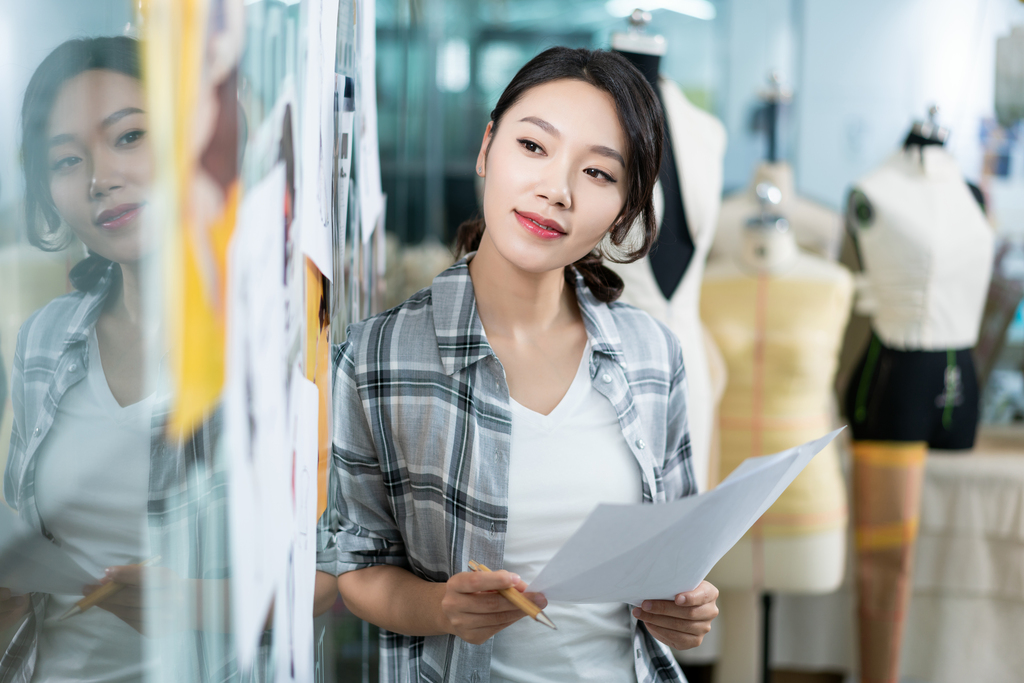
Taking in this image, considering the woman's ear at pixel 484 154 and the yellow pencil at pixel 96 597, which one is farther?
the woman's ear at pixel 484 154

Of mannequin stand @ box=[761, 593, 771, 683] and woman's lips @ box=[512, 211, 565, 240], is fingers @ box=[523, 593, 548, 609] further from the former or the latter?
mannequin stand @ box=[761, 593, 771, 683]

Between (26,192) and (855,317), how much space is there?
6.49ft

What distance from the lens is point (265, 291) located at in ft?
1.33

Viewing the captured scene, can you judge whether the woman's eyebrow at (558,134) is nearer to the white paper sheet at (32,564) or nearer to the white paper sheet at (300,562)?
the white paper sheet at (300,562)

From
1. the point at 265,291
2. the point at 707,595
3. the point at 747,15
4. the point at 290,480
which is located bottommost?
the point at 707,595

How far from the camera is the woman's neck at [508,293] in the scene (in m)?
0.76

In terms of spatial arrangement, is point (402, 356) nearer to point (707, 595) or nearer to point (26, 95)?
point (707, 595)

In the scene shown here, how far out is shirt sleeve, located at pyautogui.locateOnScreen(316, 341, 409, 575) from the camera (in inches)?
27.9

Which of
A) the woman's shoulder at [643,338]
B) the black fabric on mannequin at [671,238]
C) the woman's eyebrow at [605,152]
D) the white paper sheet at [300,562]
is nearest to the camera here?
the white paper sheet at [300,562]

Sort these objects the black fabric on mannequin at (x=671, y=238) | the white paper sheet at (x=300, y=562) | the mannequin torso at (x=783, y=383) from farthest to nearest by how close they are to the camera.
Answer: the mannequin torso at (x=783, y=383)
the black fabric on mannequin at (x=671, y=238)
the white paper sheet at (x=300, y=562)

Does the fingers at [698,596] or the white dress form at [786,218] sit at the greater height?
A: the white dress form at [786,218]

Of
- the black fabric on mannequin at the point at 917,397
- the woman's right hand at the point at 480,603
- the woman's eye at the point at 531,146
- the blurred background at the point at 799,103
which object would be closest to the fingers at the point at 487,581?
the woman's right hand at the point at 480,603

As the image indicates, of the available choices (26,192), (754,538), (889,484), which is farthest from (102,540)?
(889,484)

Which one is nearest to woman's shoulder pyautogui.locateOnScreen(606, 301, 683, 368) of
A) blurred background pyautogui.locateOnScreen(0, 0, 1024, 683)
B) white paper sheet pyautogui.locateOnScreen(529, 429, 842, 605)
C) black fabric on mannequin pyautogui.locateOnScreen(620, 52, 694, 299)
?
→ white paper sheet pyautogui.locateOnScreen(529, 429, 842, 605)
